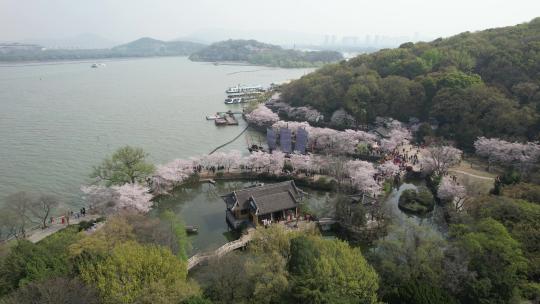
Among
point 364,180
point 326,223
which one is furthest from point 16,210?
point 364,180

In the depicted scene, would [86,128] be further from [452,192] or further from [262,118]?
[452,192]

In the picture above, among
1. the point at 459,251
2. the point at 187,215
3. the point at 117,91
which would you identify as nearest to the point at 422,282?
the point at 459,251

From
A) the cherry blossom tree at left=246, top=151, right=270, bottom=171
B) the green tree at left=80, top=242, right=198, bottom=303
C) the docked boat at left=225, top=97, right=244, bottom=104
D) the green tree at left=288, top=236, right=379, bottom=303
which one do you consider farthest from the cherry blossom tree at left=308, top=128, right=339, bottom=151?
the docked boat at left=225, top=97, right=244, bottom=104

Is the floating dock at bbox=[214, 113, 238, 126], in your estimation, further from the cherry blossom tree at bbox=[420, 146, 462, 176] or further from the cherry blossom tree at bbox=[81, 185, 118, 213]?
the cherry blossom tree at bbox=[81, 185, 118, 213]

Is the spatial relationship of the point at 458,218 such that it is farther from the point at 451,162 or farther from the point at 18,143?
the point at 18,143

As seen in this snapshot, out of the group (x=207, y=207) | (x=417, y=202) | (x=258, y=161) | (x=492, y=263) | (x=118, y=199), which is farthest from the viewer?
(x=258, y=161)

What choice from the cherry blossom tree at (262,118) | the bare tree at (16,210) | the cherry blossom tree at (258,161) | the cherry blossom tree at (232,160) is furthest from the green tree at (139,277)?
the cherry blossom tree at (262,118)
